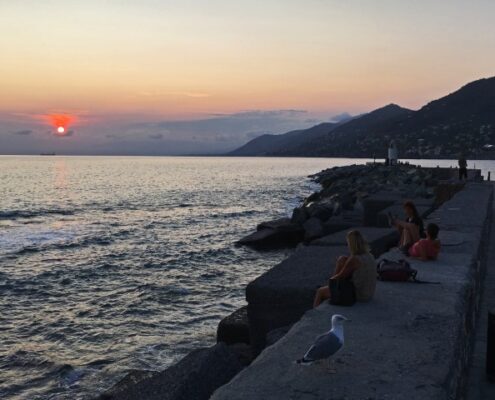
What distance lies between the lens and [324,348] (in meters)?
3.45

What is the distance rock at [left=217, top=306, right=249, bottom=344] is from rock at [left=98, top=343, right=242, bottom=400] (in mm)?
2529

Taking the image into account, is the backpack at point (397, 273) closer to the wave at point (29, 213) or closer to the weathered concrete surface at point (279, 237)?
the weathered concrete surface at point (279, 237)

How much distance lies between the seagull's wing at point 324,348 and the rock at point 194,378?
7.16 ft

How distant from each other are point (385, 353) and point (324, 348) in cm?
75

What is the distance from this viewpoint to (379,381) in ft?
11.4

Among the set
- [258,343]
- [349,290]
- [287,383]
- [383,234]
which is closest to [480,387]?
[349,290]

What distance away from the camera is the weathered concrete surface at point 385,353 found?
3.40 metres

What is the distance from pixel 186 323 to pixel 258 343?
468 centimetres

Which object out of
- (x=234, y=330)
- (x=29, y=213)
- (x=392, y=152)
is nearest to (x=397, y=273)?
(x=234, y=330)

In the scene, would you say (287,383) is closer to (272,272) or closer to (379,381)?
(379,381)

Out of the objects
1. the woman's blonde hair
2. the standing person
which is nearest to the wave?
the standing person

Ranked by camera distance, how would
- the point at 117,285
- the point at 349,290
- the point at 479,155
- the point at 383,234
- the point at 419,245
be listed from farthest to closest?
1. the point at 479,155
2. the point at 117,285
3. the point at 383,234
4. the point at 419,245
5. the point at 349,290

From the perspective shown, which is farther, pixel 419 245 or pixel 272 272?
pixel 272 272

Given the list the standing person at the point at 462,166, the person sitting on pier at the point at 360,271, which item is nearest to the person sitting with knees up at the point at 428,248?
the person sitting on pier at the point at 360,271
